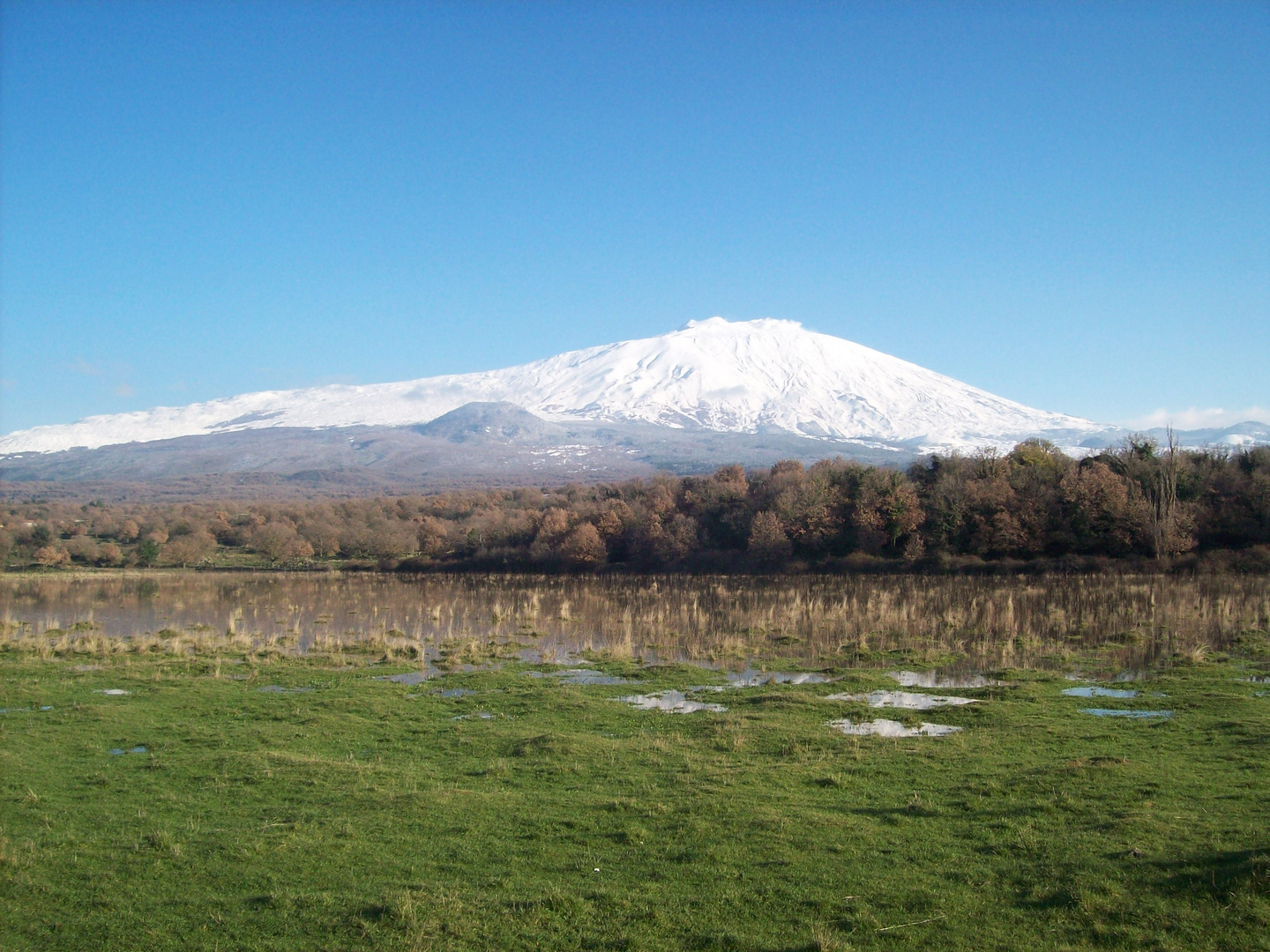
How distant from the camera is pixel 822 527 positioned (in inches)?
1870

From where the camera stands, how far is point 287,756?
34.3 feet

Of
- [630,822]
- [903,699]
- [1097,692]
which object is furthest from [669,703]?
[1097,692]

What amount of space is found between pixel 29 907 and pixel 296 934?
2.21 m

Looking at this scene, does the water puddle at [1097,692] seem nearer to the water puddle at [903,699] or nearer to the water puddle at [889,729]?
the water puddle at [903,699]

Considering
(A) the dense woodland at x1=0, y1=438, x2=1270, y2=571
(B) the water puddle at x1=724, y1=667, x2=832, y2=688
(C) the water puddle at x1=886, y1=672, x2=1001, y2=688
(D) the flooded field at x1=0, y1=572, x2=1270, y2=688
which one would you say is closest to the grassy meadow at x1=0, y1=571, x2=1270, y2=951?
(C) the water puddle at x1=886, y1=672, x2=1001, y2=688

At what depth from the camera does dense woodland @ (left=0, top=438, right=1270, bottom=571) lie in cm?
3891

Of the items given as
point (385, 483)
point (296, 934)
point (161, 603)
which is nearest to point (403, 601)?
point (161, 603)

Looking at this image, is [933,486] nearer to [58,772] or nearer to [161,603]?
[161,603]

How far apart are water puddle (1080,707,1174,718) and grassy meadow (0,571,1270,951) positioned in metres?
0.23

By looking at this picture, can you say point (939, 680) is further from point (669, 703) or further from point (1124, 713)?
point (669, 703)

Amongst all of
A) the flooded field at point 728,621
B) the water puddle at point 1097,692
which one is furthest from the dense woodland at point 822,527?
the water puddle at point 1097,692

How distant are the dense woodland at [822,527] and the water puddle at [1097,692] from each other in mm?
25087

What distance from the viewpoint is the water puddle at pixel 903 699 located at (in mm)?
13711

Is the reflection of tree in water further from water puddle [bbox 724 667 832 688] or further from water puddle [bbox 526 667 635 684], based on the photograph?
water puddle [bbox 526 667 635 684]
